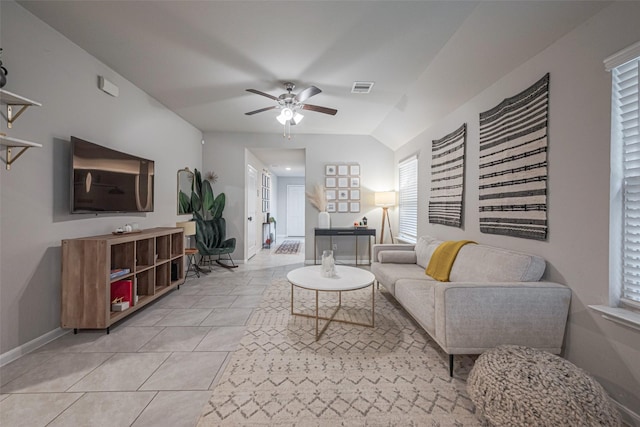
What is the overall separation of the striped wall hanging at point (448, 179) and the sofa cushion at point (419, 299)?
1057 mm

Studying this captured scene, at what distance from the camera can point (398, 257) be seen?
3.44 meters

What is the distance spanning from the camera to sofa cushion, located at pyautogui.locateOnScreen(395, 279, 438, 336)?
195 cm

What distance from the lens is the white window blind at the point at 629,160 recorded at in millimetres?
1408

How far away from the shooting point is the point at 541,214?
6.33 feet

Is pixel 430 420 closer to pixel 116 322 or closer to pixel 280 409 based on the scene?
pixel 280 409

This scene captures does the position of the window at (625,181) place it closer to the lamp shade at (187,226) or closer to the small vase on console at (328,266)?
the small vase on console at (328,266)

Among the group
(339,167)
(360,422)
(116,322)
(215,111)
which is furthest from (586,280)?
(215,111)

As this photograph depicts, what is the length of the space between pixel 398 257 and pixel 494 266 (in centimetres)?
141

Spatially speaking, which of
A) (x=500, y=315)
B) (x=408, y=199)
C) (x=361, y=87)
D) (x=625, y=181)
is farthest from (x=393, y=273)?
(x=361, y=87)

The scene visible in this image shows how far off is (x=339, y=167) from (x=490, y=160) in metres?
3.13

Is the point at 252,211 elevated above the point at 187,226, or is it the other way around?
the point at 252,211

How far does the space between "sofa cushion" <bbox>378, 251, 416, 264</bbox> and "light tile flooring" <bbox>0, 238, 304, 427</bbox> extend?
70.6 inches

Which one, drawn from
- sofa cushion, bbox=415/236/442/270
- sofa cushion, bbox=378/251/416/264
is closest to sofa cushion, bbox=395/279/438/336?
sofa cushion, bbox=415/236/442/270

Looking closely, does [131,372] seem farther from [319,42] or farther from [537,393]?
[319,42]
